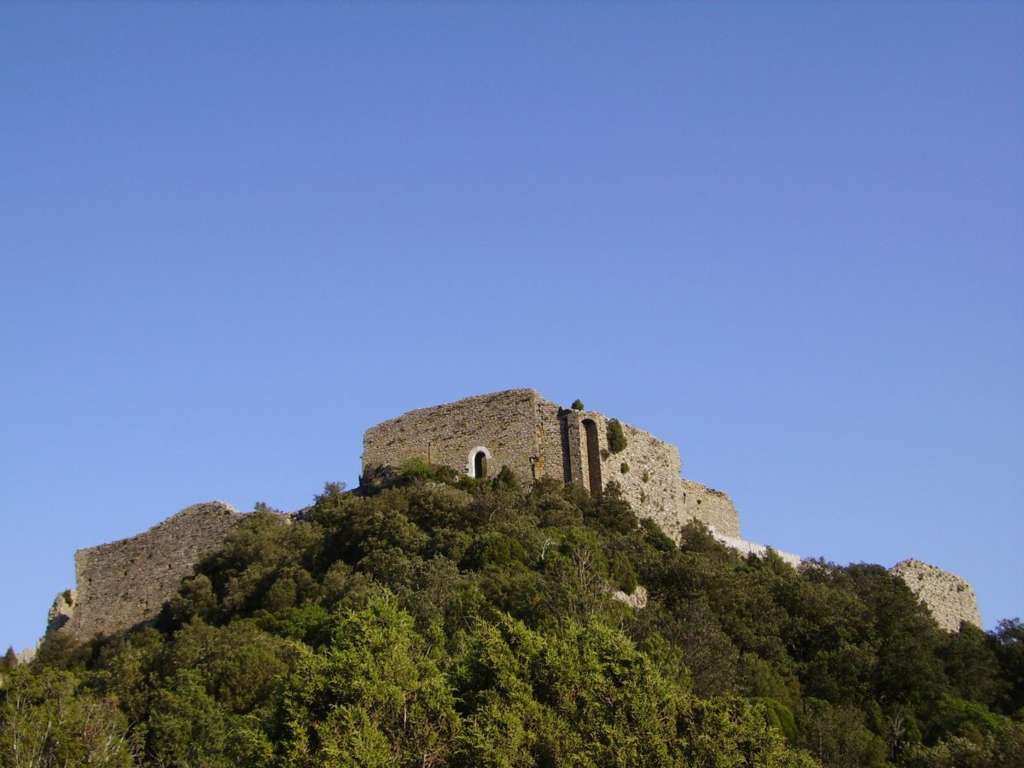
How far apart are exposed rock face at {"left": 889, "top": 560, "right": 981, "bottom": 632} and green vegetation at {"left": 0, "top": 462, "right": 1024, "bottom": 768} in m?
1.10

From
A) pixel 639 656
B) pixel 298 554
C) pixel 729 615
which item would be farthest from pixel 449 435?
pixel 639 656

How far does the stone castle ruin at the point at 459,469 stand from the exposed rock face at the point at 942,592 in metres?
0.18

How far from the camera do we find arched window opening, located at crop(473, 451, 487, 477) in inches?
1662

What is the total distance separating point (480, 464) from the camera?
4238 cm

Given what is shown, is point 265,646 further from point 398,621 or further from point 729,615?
point 729,615

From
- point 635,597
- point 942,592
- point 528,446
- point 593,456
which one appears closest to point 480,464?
point 528,446

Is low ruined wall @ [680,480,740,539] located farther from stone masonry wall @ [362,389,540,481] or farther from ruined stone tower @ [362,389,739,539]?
stone masonry wall @ [362,389,540,481]

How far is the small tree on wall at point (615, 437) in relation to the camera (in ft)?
140

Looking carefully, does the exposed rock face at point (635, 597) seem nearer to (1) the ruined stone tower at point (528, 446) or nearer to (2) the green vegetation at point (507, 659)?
(2) the green vegetation at point (507, 659)

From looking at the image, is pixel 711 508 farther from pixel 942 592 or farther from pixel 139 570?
pixel 139 570

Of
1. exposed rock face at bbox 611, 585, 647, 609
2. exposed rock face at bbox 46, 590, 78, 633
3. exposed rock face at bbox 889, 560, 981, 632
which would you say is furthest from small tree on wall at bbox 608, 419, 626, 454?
exposed rock face at bbox 46, 590, 78, 633

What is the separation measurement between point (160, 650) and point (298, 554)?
5.96 meters

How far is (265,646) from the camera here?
101ft

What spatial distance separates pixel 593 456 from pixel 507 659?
62.0 feet
